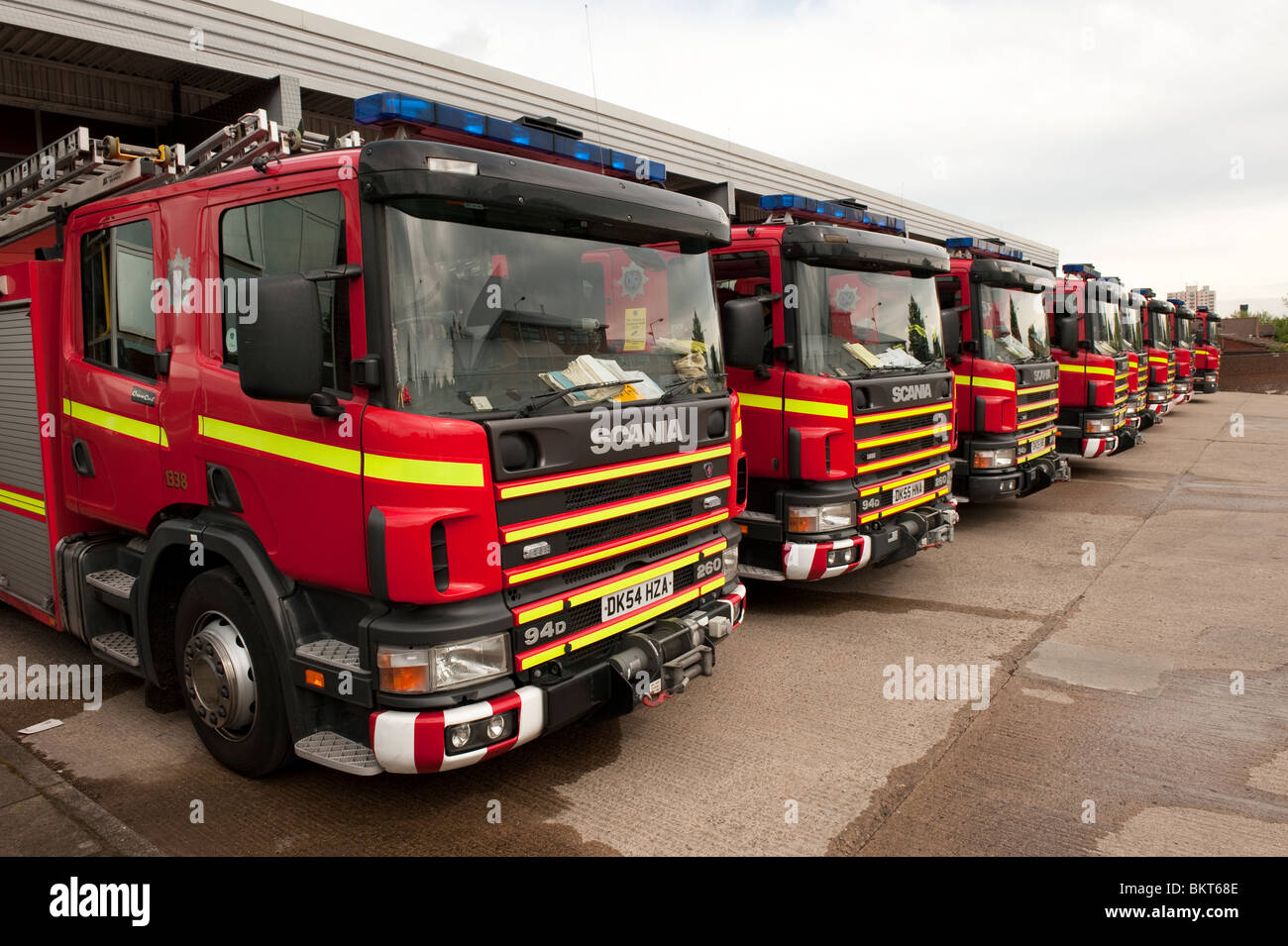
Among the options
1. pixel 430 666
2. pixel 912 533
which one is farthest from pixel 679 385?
pixel 912 533

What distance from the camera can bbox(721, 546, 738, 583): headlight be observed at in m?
4.45

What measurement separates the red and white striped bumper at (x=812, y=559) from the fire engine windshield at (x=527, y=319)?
1.94 metres

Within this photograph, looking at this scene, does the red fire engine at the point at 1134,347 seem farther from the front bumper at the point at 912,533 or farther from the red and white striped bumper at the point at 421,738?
the red and white striped bumper at the point at 421,738

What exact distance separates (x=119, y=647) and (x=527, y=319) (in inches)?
112

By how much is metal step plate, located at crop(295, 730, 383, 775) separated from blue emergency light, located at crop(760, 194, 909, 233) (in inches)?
175

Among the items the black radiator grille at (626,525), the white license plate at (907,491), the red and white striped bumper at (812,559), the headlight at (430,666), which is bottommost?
the red and white striped bumper at (812,559)

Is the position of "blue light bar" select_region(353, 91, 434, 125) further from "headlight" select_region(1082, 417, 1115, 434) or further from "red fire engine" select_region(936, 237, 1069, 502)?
"headlight" select_region(1082, 417, 1115, 434)

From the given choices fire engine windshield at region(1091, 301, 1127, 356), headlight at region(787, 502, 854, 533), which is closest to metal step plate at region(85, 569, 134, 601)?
headlight at region(787, 502, 854, 533)

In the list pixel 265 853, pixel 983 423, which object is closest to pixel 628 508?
pixel 265 853

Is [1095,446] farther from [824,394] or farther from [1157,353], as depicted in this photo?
[1157,353]

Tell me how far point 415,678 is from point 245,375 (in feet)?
3.99

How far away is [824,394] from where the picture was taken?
5.76 metres

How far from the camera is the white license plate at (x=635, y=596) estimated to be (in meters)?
3.62

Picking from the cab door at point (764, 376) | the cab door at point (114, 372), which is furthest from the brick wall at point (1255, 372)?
the cab door at point (114, 372)
